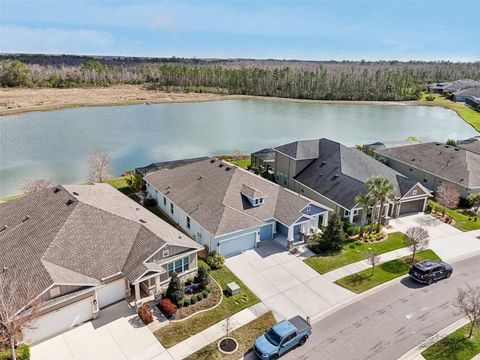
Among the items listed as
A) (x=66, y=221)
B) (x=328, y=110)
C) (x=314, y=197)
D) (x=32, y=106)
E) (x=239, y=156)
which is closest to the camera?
(x=66, y=221)

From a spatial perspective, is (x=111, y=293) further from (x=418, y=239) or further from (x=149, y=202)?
(x=418, y=239)

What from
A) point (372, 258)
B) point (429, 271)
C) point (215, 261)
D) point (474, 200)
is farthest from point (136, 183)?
point (474, 200)

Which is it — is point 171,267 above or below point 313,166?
below

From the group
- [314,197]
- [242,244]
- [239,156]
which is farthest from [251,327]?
[239,156]

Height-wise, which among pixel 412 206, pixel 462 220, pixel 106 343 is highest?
pixel 412 206

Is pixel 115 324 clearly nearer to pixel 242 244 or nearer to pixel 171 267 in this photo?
pixel 171 267

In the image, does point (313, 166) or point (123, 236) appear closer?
point (123, 236)

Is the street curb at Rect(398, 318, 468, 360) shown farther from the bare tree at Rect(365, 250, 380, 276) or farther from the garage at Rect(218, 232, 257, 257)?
the garage at Rect(218, 232, 257, 257)
